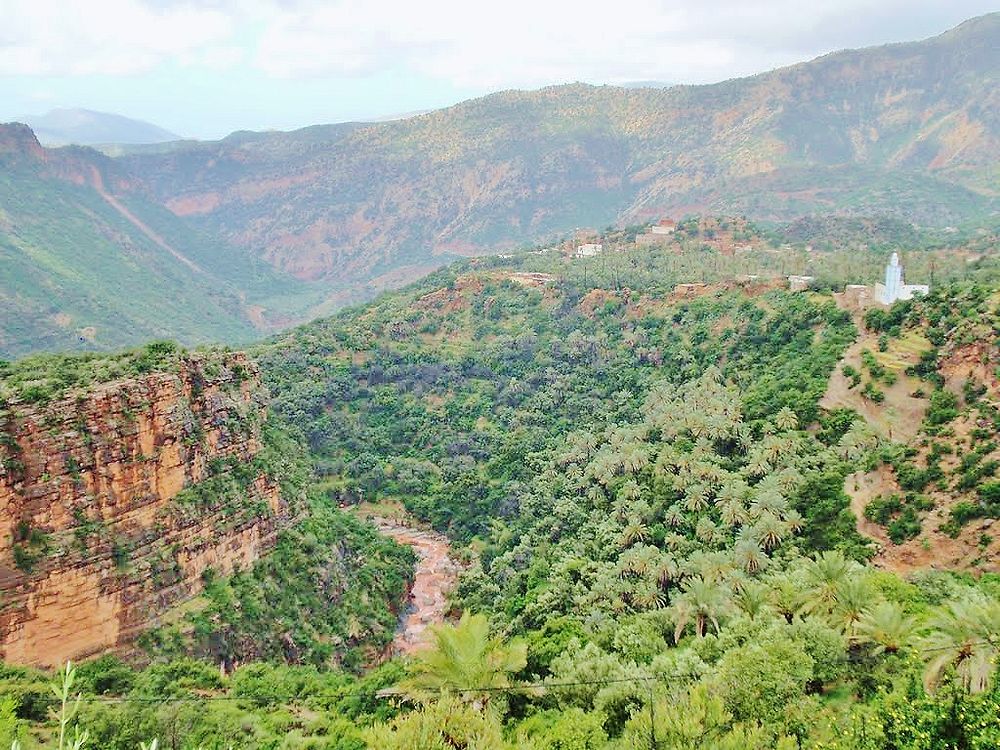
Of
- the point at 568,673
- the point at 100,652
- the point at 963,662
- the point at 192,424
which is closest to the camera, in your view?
the point at 963,662

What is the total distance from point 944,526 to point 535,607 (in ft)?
57.0

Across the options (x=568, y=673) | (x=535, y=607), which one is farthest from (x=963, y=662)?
(x=535, y=607)

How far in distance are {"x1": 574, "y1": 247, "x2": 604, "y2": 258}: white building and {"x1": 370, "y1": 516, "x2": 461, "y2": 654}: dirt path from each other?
56956 mm

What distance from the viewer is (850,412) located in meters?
41.6

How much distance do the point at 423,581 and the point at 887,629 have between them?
1265 inches

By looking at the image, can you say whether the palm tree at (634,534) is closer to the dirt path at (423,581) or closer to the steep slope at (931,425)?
the steep slope at (931,425)

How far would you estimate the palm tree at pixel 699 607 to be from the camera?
1144 inches

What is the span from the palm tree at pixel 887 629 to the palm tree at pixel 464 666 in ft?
33.4

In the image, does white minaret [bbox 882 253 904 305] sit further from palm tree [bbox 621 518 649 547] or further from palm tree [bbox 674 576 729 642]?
palm tree [bbox 674 576 729 642]

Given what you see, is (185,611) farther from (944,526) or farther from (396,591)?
(944,526)

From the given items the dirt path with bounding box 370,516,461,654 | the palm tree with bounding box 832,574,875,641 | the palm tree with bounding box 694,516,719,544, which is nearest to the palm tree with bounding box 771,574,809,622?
the palm tree with bounding box 832,574,875,641

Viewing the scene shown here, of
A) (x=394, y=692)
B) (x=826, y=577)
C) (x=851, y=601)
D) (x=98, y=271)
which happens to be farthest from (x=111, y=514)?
(x=98, y=271)

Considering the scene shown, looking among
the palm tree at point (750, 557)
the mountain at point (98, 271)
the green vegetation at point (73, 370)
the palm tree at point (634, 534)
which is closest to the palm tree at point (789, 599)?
the palm tree at point (750, 557)

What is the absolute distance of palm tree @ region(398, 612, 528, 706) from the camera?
83.6 feet
